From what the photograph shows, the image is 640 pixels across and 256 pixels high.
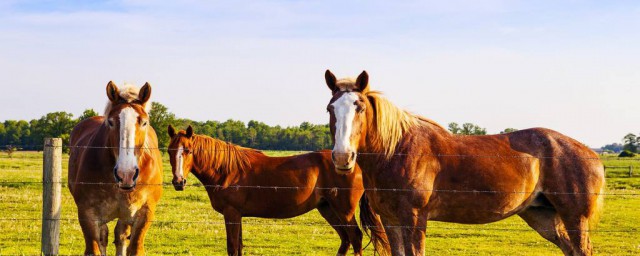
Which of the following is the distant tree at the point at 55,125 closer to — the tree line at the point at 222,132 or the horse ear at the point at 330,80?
the tree line at the point at 222,132

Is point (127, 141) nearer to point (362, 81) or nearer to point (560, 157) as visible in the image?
point (362, 81)

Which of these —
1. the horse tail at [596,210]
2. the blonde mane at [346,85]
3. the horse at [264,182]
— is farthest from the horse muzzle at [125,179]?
the horse tail at [596,210]

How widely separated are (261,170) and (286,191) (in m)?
0.50

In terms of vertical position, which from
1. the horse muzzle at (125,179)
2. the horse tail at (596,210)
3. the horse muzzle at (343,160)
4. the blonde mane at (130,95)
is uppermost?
the blonde mane at (130,95)

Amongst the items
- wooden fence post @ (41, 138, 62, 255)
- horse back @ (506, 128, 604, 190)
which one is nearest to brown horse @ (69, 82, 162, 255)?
wooden fence post @ (41, 138, 62, 255)

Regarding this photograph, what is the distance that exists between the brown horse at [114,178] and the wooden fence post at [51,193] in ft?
0.74

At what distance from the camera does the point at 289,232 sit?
14500 mm

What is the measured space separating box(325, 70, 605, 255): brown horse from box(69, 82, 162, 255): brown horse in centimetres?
188

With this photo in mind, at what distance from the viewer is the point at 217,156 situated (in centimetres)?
920

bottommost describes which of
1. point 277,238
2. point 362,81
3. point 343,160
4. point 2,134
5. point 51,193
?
point 277,238

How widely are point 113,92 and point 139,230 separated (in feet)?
4.77

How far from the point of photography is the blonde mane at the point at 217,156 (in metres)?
9.06

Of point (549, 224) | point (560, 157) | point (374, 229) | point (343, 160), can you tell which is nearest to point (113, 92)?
point (343, 160)

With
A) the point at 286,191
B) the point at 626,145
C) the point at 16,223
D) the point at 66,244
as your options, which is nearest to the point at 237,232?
the point at 286,191
